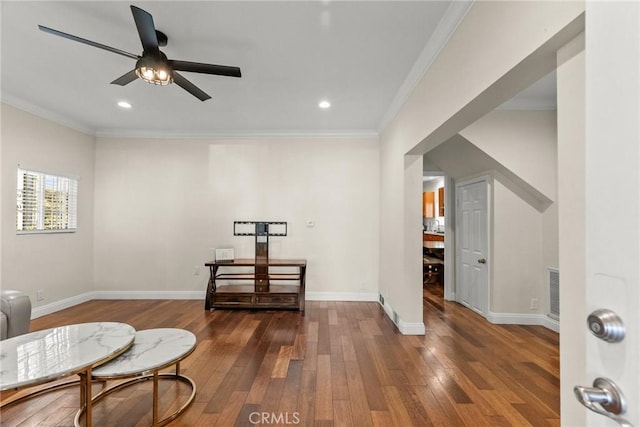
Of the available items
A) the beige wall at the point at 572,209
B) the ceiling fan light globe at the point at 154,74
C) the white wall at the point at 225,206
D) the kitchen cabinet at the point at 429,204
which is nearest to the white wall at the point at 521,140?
the white wall at the point at 225,206

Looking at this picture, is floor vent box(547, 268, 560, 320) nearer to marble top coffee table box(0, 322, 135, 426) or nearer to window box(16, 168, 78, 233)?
marble top coffee table box(0, 322, 135, 426)

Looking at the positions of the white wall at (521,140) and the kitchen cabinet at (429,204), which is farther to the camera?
the kitchen cabinet at (429,204)

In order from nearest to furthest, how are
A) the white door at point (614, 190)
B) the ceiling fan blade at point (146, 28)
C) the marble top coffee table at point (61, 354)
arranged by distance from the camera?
1. the white door at point (614, 190)
2. the marble top coffee table at point (61, 354)
3. the ceiling fan blade at point (146, 28)

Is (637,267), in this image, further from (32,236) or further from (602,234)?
(32,236)

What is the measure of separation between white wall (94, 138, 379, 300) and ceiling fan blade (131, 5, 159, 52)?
2.72 m

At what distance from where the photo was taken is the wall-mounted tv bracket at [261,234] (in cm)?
424

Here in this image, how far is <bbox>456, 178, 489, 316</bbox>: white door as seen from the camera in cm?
392

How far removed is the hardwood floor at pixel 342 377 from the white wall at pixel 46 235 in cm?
59

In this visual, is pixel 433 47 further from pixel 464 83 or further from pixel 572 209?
pixel 572 209

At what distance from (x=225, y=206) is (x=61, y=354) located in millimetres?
3187

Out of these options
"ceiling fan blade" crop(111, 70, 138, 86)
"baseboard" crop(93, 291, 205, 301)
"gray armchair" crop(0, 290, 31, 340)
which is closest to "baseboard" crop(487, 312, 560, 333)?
"baseboard" crop(93, 291, 205, 301)

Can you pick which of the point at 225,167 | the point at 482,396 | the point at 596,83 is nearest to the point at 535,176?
the point at 482,396

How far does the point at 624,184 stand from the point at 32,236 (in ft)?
17.6

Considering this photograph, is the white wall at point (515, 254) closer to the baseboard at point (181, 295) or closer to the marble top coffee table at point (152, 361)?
the baseboard at point (181, 295)
